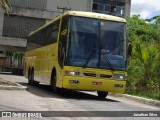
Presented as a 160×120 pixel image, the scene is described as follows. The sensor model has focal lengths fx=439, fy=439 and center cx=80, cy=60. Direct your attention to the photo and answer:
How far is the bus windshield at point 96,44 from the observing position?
56.9ft

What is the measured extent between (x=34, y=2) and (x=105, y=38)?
147 ft

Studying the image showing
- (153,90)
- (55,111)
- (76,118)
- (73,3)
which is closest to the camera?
(76,118)

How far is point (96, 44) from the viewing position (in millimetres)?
17578

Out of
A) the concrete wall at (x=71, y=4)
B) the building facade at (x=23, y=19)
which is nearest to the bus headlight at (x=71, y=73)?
the building facade at (x=23, y=19)

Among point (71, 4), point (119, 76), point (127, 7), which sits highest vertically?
point (127, 7)

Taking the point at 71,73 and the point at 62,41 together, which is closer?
the point at 71,73

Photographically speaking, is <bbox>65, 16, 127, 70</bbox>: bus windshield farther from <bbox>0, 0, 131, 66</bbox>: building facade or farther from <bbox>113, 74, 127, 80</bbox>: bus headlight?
<bbox>0, 0, 131, 66</bbox>: building facade

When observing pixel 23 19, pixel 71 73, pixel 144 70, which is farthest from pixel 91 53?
pixel 23 19

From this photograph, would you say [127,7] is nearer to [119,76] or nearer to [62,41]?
[62,41]

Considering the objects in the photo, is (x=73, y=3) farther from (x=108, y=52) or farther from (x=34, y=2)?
(x=108, y=52)

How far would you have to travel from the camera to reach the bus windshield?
682 inches

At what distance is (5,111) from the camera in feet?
37.3

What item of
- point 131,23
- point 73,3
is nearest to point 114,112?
point 131,23

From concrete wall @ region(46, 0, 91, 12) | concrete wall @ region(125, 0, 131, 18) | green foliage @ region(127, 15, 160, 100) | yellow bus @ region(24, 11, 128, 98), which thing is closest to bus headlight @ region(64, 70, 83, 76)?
yellow bus @ region(24, 11, 128, 98)
